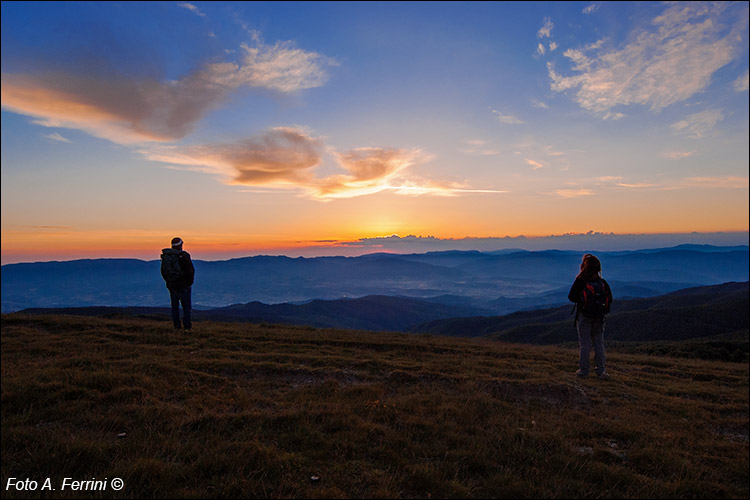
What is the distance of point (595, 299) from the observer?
33.1 feet

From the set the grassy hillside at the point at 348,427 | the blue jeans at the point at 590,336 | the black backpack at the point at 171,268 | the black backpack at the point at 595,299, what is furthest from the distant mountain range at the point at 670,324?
the black backpack at the point at 171,268

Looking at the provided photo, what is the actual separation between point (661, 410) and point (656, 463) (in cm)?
387

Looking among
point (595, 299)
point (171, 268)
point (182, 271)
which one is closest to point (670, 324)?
point (595, 299)

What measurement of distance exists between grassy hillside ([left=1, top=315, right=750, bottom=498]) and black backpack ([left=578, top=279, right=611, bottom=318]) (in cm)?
218

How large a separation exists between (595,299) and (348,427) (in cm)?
835

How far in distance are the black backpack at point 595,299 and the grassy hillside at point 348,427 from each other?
7.17 ft

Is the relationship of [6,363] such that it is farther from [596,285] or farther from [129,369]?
[596,285]

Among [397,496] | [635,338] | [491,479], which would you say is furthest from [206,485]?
[635,338]

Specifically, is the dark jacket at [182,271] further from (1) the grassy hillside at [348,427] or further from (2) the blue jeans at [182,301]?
(1) the grassy hillside at [348,427]

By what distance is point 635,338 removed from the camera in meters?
62.3

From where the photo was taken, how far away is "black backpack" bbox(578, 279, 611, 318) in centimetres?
1007

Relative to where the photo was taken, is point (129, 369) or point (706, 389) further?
point (706, 389)

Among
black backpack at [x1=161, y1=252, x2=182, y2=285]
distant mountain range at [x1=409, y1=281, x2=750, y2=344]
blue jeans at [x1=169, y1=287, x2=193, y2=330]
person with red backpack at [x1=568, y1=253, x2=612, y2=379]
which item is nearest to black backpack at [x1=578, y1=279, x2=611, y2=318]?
person with red backpack at [x1=568, y1=253, x2=612, y2=379]

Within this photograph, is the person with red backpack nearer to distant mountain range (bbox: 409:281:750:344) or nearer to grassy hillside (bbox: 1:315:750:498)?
grassy hillside (bbox: 1:315:750:498)
